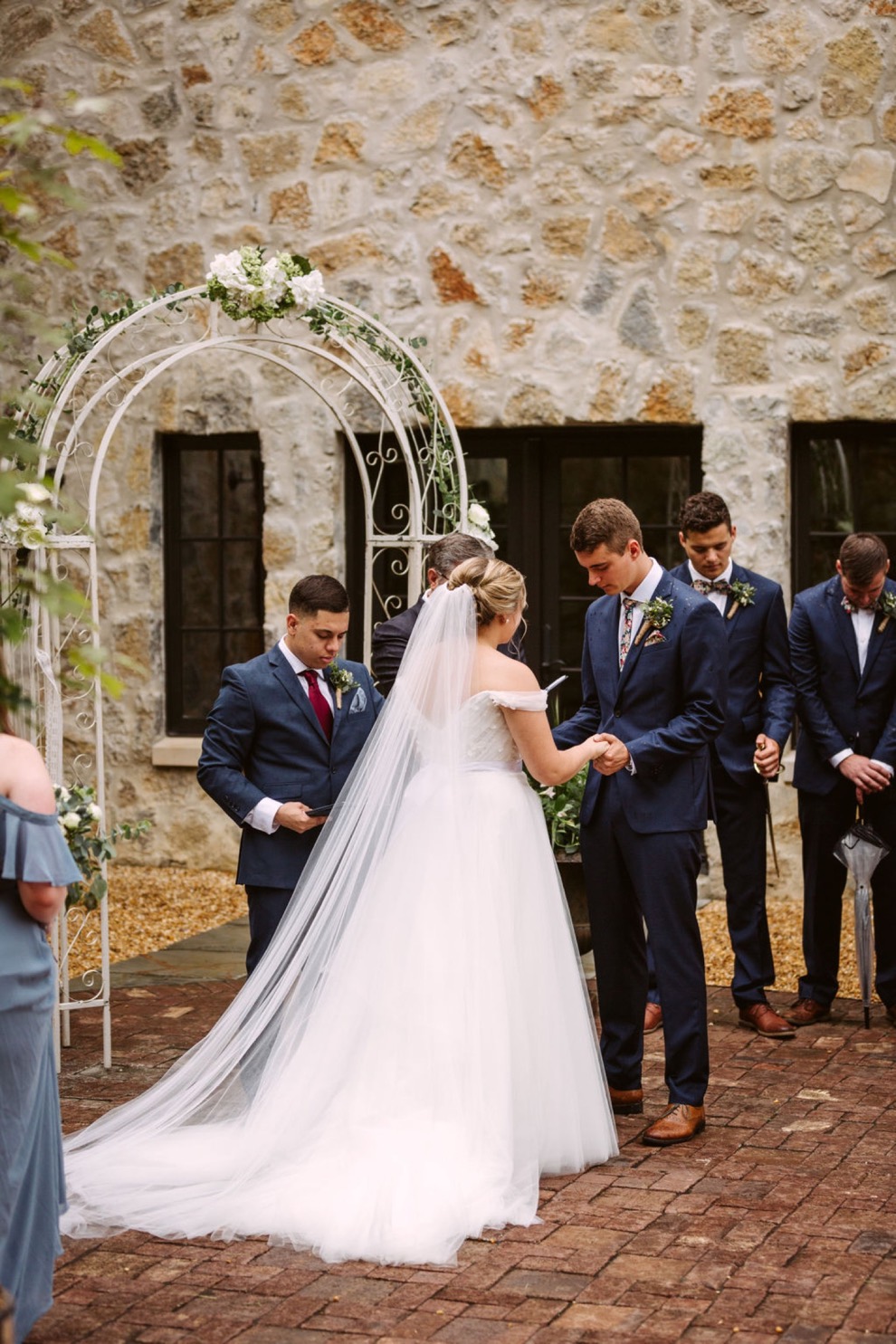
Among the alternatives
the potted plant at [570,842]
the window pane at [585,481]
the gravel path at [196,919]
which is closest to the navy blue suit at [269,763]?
the potted plant at [570,842]

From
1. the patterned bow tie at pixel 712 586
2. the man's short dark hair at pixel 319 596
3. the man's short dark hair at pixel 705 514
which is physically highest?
the man's short dark hair at pixel 705 514

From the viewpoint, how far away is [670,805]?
4992 millimetres

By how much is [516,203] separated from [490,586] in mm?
4483

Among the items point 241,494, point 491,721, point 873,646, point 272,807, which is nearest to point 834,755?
point 873,646

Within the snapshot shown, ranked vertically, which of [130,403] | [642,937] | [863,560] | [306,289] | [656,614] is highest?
[306,289]

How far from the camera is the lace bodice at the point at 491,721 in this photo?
4791 millimetres

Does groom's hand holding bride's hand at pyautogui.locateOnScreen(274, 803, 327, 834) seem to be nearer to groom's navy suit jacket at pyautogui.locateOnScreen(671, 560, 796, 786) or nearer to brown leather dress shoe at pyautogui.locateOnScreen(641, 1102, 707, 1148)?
brown leather dress shoe at pyautogui.locateOnScreen(641, 1102, 707, 1148)

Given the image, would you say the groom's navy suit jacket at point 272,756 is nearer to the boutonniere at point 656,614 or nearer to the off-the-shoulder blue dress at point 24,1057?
the boutonniere at point 656,614

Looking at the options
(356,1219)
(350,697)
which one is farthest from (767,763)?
(356,1219)

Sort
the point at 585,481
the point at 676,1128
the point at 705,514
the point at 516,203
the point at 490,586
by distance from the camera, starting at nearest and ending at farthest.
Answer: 1. the point at 490,586
2. the point at 676,1128
3. the point at 705,514
4. the point at 516,203
5. the point at 585,481

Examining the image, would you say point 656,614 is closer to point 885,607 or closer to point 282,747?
point 282,747

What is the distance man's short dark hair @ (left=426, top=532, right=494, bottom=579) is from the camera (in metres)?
5.69

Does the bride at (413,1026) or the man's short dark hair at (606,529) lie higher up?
the man's short dark hair at (606,529)

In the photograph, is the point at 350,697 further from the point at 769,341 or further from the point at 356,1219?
the point at 769,341
